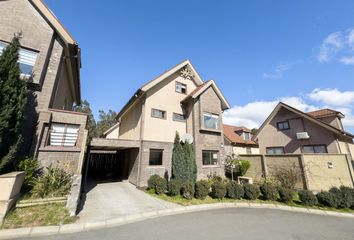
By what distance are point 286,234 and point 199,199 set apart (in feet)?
15.1

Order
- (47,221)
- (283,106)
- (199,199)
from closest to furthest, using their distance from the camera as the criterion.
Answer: (47,221)
(199,199)
(283,106)

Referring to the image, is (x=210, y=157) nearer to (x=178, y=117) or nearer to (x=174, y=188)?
(x=178, y=117)

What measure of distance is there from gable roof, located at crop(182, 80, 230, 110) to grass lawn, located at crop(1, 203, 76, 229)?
11.6m

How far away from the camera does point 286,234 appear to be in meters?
5.53

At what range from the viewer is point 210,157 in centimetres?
1463

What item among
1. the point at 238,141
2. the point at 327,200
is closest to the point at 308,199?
the point at 327,200

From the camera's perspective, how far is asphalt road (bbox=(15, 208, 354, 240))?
5.01 metres

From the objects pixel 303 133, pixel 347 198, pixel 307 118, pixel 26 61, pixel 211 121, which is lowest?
pixel 347 198

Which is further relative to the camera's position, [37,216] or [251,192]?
[251,192]

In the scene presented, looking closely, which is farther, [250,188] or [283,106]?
[283,106]

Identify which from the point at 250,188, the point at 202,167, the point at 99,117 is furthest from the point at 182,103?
the point at 99,117

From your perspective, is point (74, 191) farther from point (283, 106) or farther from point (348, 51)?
point (283, 106)

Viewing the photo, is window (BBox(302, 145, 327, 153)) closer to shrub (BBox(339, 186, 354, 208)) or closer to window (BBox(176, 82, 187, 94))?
shrub (BBox(339, 186, 354, 208))

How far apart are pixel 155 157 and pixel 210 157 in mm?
5196
